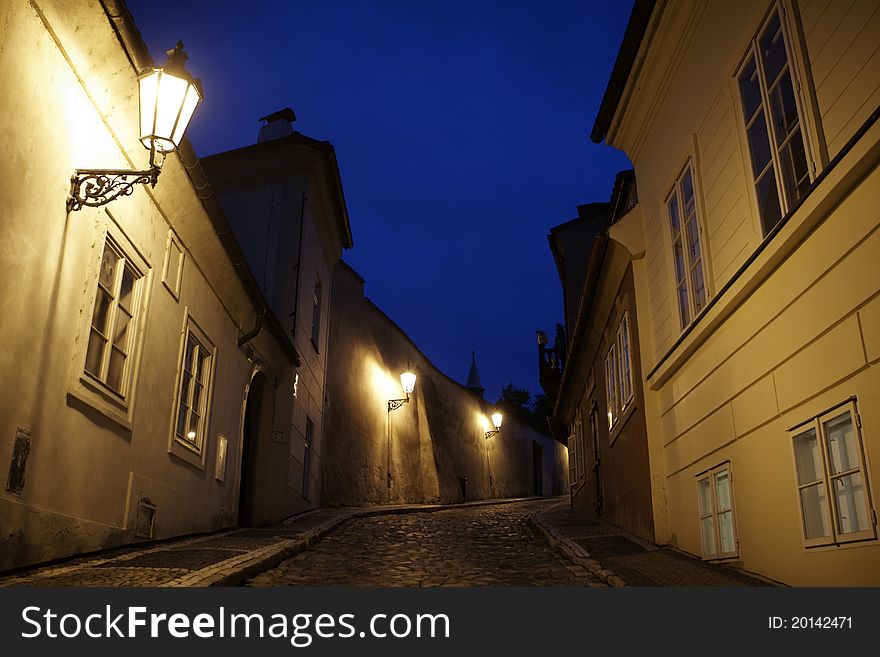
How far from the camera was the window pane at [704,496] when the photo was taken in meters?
7.06

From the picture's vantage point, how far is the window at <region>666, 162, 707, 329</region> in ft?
24.3

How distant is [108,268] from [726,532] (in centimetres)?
569

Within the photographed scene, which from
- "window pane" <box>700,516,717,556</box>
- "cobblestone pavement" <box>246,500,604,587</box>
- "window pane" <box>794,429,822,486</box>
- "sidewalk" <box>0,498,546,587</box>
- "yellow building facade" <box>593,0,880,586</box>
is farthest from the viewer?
"window pane" <box>700,516,717,556</box>

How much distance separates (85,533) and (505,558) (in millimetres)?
4302

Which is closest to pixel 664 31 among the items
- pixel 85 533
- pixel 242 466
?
pixel 85 533

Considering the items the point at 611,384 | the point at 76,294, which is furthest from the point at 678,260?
the point at 76,294

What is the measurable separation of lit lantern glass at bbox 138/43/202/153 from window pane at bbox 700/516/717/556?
5445 millimetres

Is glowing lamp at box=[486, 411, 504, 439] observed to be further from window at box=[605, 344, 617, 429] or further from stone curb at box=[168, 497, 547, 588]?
stone curb at box=[168, 497, 547, 588]

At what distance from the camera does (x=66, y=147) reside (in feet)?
18.8

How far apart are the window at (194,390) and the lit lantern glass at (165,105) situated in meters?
3.44

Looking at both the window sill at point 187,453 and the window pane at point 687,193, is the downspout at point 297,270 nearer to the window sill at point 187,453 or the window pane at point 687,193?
the window sill at point 187,453

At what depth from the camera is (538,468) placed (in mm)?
41781

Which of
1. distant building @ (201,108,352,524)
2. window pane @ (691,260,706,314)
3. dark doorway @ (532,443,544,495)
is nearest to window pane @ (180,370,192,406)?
distant building @ (201,108,352,524)

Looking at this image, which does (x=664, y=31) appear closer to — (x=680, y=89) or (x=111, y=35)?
(x=680, y=89)
